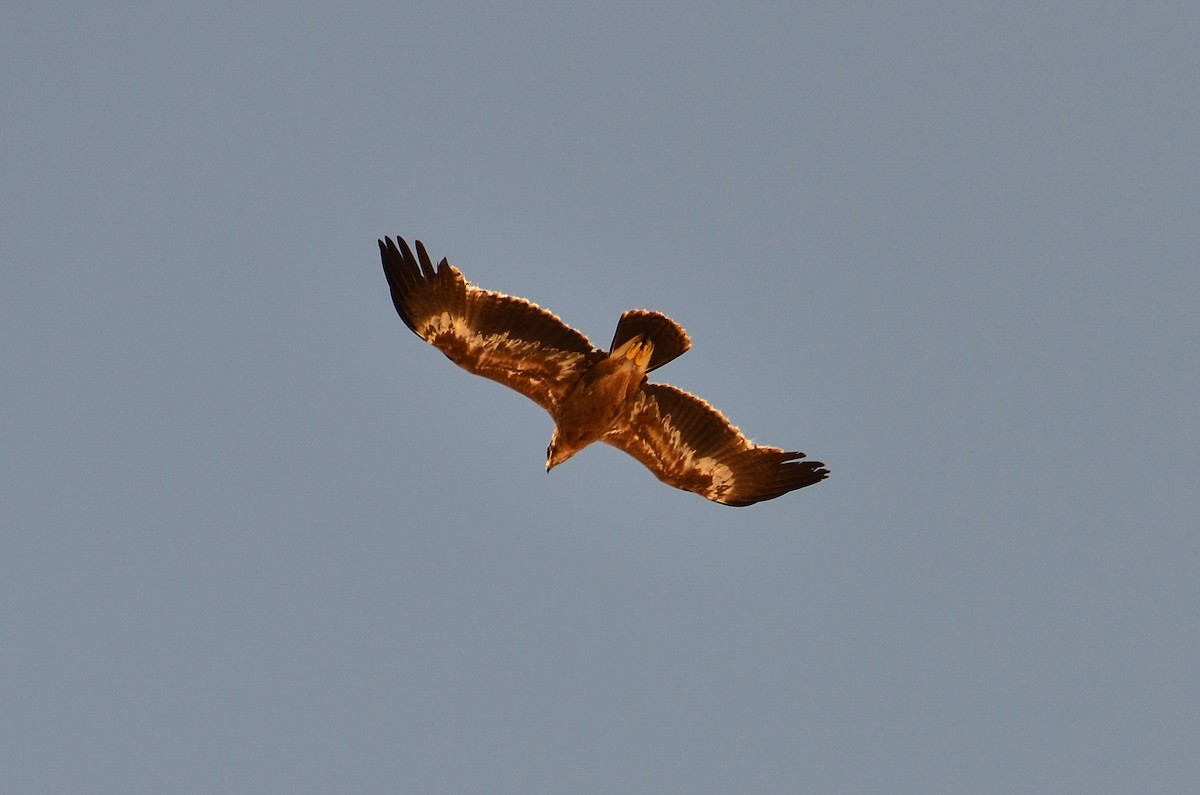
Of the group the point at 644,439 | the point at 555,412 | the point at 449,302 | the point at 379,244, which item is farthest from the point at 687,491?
the point at 379,244

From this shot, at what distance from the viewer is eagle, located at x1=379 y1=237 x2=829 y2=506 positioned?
12984 mm

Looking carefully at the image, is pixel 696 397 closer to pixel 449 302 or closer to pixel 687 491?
pixel 687 491

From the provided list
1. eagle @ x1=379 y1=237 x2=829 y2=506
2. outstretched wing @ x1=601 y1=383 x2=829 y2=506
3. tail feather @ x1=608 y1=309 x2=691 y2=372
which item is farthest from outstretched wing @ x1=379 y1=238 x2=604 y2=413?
outstretched wing @ x1=601 y1=383 x2=829 y2=506

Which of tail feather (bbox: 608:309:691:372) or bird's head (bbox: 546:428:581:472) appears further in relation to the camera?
bird's head (bbox: 546:428:581:472)

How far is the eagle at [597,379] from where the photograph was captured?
13.0 m

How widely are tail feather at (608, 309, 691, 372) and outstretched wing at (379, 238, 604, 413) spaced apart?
516 mm

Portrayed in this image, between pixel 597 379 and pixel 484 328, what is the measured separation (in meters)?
1.33

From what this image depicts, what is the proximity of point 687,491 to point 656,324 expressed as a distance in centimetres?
252

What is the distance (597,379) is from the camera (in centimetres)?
1341

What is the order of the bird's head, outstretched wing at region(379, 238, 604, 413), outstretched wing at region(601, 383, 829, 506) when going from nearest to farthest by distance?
1. outstretched wing at region(379, 238, 604, 413)
2. the bird's head
3. outstretched wing at region(601, 383, 829, 506)

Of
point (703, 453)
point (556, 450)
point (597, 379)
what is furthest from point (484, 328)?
point (703, 453)

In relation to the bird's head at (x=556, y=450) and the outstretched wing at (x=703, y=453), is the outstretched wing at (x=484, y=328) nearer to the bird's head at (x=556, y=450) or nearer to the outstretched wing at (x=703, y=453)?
the bird's head at (x=556, y=450)

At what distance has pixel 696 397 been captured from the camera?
47.1 ft

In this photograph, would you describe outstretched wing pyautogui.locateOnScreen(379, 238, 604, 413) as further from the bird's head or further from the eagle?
the bird's head
